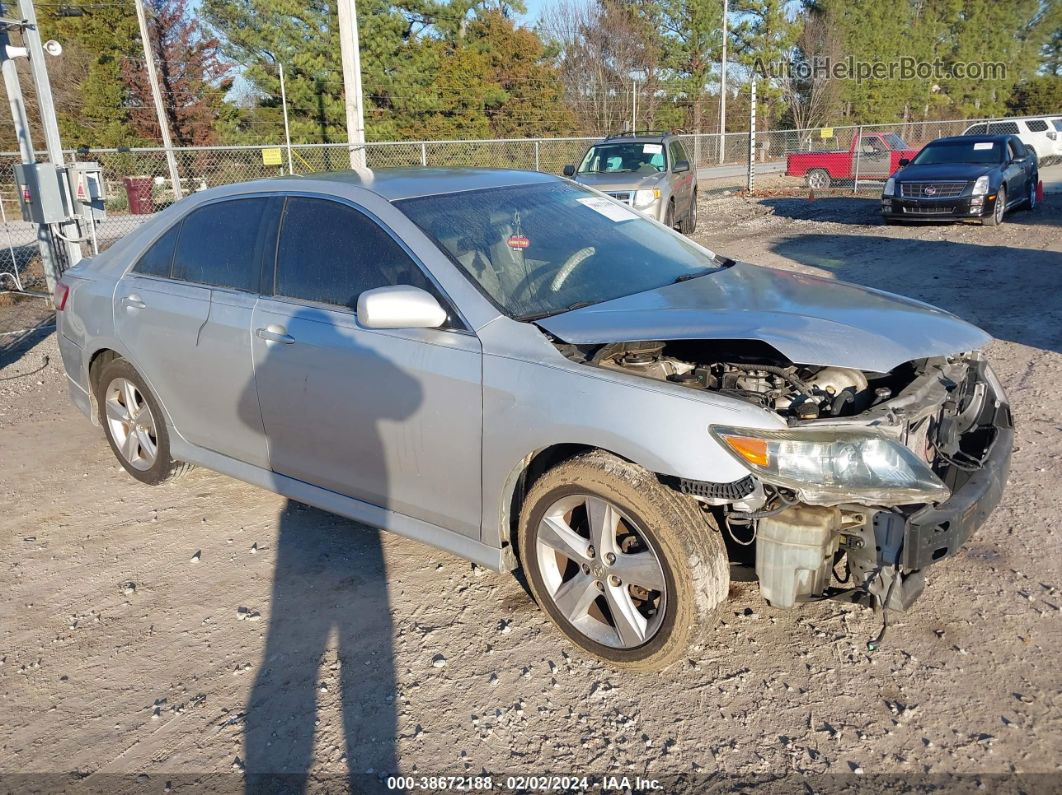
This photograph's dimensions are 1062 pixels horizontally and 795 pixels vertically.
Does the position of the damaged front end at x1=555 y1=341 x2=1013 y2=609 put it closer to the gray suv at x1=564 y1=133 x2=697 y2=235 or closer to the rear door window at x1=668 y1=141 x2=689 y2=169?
the gray suv at x1=564 y1=133 x2=697 y2=235

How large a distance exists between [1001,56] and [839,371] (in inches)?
2837

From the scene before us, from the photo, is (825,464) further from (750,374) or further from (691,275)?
(691,275)

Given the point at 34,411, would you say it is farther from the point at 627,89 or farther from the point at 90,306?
the point at 627,89

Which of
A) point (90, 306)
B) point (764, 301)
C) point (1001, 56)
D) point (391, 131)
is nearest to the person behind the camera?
point (764, 301)

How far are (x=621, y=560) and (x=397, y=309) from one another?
1.24m

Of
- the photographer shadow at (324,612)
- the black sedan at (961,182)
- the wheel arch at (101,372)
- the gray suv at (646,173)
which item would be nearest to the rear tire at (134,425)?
the wheel arch at (101,372)

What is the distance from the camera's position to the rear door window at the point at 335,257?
347cm

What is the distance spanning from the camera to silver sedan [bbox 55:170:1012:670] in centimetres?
277

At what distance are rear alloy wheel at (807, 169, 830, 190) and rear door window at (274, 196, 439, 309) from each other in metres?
22.4

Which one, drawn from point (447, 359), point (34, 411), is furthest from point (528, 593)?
point (34, 411)

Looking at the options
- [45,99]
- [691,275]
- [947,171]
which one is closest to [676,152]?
[947,171]

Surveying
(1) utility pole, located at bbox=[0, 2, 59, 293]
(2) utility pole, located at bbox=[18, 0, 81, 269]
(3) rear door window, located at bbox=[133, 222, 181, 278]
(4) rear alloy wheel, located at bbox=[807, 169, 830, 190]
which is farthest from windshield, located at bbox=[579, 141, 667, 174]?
(4) rear alloy wheel, located at bbox=[807, 169, 830, 190]

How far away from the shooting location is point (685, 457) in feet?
8.95

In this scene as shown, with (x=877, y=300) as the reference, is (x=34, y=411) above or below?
below
